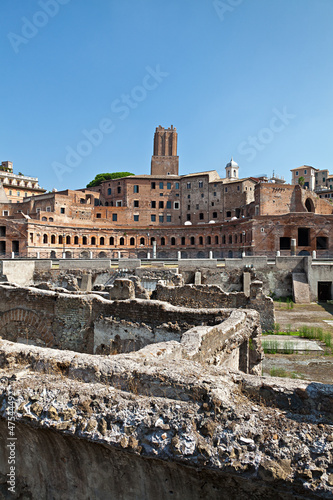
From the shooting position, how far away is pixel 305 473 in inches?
103

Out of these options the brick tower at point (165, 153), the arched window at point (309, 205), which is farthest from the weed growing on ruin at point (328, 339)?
the brick tower at point (165, 153)

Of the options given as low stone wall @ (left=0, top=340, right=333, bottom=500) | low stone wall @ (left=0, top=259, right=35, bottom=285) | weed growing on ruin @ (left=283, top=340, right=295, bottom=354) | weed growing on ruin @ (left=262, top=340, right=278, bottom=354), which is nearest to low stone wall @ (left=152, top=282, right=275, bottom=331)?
weed growing on ruin @ (left=262, top=340, right=278, bottom=354)

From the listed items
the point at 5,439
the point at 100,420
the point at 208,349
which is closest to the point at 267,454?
the point at 100,420

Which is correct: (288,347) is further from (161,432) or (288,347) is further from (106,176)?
(106,176)

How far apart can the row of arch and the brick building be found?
151mm

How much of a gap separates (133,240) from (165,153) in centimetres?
2772

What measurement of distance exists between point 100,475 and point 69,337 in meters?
5.41

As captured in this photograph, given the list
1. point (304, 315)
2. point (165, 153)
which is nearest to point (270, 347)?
point (304, 315)

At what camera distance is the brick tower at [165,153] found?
236 feet

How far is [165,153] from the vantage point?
244ft

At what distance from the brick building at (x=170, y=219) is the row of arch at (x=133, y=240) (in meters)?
0.15

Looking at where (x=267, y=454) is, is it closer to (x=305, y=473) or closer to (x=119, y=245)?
(x=305, y=473)

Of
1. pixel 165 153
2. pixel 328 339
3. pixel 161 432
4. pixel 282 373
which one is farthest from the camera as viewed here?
pixel 165 153

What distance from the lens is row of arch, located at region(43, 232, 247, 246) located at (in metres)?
49.5
